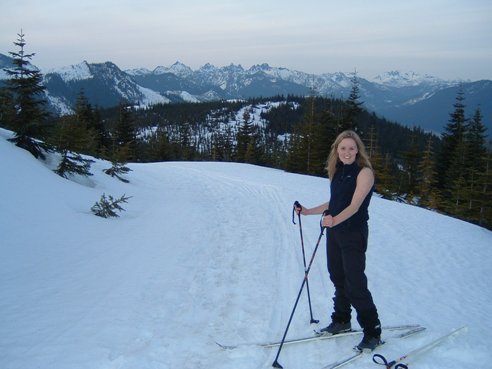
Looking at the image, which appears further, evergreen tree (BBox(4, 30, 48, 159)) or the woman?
evergreen tree (BBox(4, 30, 48, 159))

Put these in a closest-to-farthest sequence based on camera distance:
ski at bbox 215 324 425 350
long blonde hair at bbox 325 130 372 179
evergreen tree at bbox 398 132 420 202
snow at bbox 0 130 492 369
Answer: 1. long blonde hair at bbox 325 130 372 179
2. snow at bbox 0 130 492 369
3. ski at bbox 215 324 425 350
4. evergreen tree at bbox 398 132 420 202

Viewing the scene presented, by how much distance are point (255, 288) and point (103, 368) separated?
2.94 meters

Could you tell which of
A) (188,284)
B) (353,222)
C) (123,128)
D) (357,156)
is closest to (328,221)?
(353,222)

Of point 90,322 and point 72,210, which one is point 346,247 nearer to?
point 90,322

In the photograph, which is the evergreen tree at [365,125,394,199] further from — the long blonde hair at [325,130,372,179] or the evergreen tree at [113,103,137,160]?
the long blonde hair at [325,130,372,179]

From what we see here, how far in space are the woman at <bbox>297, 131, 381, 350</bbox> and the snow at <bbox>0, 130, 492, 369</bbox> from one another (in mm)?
543

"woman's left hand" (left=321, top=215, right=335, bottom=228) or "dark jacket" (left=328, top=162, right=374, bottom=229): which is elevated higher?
"dark jacket" (left=328, top=162, right=374, bottom=229)

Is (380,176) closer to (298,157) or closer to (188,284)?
(298,157)

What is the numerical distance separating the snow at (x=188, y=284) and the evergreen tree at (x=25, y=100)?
0.67 meters

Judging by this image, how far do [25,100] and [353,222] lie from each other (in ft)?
36.5

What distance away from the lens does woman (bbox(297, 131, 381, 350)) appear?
4.13 m

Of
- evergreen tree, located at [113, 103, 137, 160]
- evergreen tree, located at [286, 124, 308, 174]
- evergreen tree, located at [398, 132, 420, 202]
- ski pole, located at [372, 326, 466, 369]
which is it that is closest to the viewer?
ski pole, located at [372, 326, 466, 369]

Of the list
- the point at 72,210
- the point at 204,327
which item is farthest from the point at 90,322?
the point at 72,210

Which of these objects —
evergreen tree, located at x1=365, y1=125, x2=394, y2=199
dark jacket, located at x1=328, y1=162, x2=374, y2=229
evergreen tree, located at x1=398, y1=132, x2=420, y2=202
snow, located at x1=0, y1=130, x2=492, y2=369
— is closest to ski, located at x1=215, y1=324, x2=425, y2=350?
snow, located at x1=0, y1=130, x2=492, y2=369
